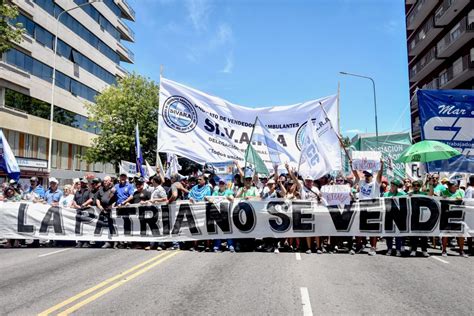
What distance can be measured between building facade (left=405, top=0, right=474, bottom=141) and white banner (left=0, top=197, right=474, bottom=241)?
26.7 meters

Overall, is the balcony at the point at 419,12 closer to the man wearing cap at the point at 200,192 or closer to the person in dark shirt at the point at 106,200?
the man wearing cap at the point at 200,192

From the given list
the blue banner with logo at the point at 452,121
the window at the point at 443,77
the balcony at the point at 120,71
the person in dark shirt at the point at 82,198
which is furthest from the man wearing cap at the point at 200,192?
the balcony at the point at 120,71

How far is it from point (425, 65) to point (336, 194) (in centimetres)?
3831

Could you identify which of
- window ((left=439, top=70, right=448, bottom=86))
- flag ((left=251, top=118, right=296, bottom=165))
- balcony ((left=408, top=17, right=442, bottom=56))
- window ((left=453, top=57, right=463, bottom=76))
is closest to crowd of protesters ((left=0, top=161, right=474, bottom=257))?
flag ((left=251, top=118, right=296, bottom=165))

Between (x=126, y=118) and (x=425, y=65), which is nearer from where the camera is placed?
(x=126, y=118)

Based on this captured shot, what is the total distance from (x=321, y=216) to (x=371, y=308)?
5101 millimetres

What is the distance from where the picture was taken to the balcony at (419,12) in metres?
41.2

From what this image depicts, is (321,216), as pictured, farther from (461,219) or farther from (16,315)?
(16,315)

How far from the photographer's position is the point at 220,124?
39.6ft

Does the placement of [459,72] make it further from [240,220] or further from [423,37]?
[240,220]

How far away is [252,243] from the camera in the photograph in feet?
35.4

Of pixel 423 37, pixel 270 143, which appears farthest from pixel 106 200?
pixel 423 37

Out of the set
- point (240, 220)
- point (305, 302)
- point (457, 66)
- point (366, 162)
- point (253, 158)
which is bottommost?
point (305, 302)

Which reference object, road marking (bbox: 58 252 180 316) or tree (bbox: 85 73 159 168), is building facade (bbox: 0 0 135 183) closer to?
tree (bbox: 85 73 159 168)
